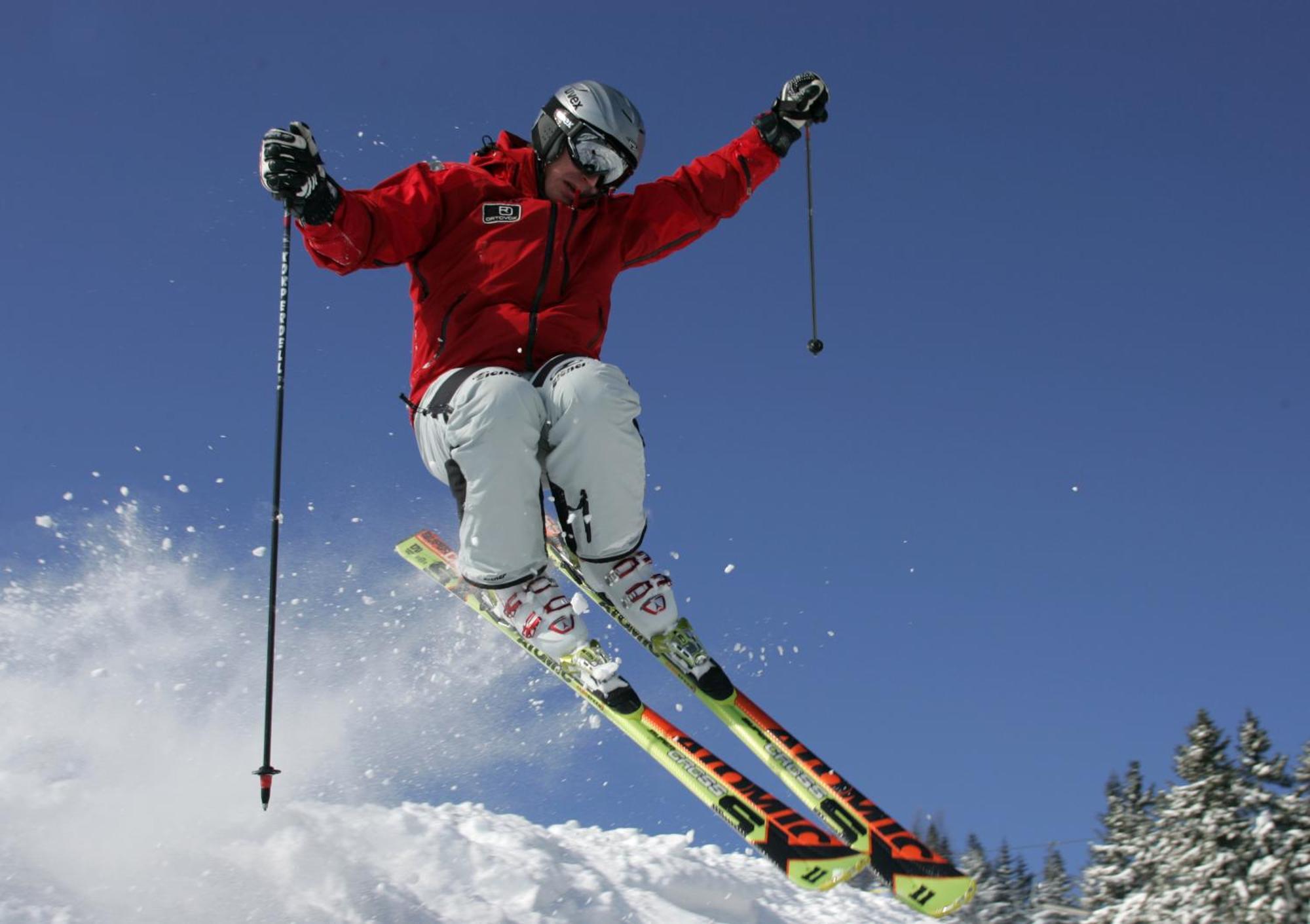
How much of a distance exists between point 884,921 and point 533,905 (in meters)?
5.83

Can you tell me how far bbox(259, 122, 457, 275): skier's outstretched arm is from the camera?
4.75m

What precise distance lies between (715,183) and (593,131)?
86 centimetres

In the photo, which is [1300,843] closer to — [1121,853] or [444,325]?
[1121,853]

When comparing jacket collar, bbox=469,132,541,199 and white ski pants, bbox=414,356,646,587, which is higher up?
jacket collar, bbox=469,132,541,199

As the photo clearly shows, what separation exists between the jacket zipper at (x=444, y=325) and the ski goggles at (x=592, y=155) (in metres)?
0.91

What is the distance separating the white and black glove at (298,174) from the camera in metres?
4.73

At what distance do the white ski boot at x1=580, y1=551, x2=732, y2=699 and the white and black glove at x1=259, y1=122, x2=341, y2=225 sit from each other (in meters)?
2.11

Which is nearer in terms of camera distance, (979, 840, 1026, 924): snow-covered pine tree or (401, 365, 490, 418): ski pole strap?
(401, 365, 490, 418): ski pole strap

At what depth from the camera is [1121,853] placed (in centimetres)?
1916

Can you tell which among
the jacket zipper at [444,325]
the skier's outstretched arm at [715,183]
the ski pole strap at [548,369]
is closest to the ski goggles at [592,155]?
the skier's outstretched arm at [715,183]

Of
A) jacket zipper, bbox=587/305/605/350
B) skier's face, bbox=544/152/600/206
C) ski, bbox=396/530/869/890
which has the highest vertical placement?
skier's face, bbox=544/152/600/206

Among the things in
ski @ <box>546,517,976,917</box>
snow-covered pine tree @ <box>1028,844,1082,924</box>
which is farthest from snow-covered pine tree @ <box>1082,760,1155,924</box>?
ski @ <box>546,517,976,917</box>

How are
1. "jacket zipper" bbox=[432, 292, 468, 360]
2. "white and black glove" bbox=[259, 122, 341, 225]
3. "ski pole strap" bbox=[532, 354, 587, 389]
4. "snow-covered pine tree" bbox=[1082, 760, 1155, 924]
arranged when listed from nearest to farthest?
"white and black glove" bbox=[259, 122, 341, 225] → "ski pole strap" bbox=[532, 354, 587, 389] → "jacket zipper" bbox=[432, 292, 468, 360] → "snow-covered pine tree" bbox=[1082, 760, 1155, 924]

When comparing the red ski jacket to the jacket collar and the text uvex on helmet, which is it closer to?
the jacket collar
